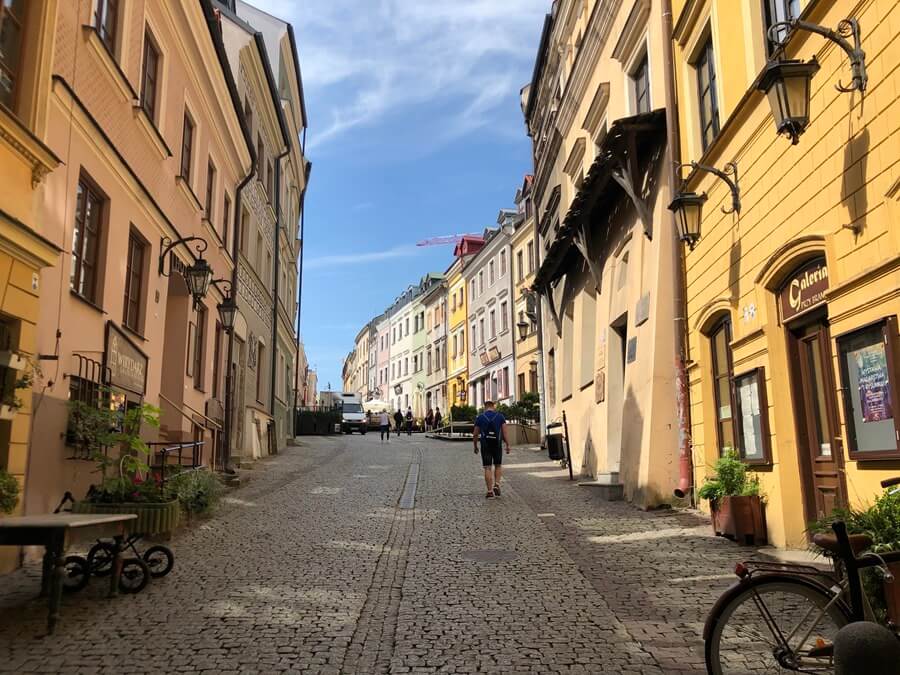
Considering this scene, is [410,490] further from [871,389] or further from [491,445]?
[871,389]

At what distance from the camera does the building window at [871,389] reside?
5953 mm

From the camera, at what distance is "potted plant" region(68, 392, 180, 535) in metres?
7.35

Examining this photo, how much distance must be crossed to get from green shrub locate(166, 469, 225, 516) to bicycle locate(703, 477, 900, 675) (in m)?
6.90

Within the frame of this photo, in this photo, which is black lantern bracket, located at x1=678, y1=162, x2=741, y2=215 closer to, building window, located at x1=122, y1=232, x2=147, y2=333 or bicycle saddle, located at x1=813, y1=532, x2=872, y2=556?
bicycle saddle, located at x1=813, y1=532, x2=872, y2=556

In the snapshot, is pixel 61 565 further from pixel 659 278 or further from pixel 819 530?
pixel 659 278

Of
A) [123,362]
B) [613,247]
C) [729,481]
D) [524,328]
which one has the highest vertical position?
[524,328]

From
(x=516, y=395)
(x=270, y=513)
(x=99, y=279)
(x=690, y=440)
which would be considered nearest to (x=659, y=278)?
(x=690, y=440)

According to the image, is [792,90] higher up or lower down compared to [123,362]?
higher up

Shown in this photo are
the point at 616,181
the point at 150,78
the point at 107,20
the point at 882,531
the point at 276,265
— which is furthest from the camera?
the point at 276,265

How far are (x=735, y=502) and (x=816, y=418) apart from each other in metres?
1.35

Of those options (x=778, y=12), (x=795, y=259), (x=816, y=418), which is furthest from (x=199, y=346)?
(x=778, y=12)

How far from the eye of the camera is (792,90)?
6.59m

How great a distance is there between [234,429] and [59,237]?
36.6 ft

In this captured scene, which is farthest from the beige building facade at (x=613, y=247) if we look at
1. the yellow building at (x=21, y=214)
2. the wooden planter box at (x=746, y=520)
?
the yellow building at (x=21, y=214)
